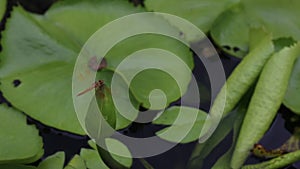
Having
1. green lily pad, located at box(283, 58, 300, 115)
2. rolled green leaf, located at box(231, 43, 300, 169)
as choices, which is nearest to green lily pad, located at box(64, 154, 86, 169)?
rolled green leaf, located at box(231, 43, 300, 169)

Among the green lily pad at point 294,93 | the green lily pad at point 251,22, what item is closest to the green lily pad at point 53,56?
the green lily pad at point 251,22

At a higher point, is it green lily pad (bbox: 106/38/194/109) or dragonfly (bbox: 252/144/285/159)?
green lily pad (bbox: 106/38/194/109)

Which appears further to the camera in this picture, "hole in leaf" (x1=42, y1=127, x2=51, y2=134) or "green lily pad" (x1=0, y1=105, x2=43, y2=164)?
"hole in leaf" (x1=42, y1=127, x2=51, y2=134)

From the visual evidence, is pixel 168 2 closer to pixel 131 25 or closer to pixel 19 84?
pixel 131 25

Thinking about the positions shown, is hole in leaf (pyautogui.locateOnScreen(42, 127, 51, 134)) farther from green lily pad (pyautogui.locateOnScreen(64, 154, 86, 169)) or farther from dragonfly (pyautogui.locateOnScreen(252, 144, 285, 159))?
dragonfly (pyautogui.locateOnScreen(252, 144, 285, 159))

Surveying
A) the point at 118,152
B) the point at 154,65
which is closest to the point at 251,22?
the point at 154,65
